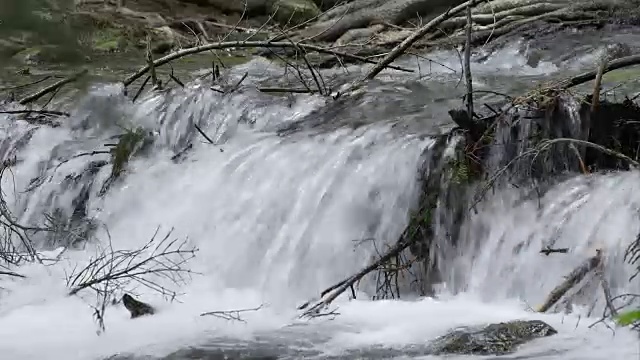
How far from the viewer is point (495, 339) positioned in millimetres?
3254

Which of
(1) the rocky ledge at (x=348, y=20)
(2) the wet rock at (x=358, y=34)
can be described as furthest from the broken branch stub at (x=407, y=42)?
(2) the wet rock at (x=358, y=34)

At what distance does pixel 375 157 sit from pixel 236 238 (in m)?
0.99

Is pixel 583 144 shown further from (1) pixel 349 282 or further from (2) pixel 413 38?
(2) pixel 413 38

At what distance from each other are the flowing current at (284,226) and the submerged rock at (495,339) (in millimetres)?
58

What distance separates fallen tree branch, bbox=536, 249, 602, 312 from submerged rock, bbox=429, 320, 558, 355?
34 cm

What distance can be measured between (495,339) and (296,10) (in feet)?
34.7

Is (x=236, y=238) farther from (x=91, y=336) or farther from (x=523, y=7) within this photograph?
(x=523, y=7)

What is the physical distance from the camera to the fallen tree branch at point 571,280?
364cm

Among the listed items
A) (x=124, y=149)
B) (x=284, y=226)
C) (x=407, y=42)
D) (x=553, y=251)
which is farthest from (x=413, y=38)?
(x=553, y=251)

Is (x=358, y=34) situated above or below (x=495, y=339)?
above

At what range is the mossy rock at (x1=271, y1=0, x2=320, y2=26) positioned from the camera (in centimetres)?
1341

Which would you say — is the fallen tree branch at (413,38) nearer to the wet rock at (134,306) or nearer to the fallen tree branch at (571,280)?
the fallen tree branch at (571,280)

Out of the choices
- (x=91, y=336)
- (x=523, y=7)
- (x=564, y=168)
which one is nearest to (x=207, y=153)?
Answer: (x=91, y=336)

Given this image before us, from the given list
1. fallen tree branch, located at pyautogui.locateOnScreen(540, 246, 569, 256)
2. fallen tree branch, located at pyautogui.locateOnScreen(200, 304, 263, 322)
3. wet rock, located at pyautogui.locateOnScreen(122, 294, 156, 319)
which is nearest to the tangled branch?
wet rock, located at pyautogui.locateOnScreen(122, 294, 156, 319)
